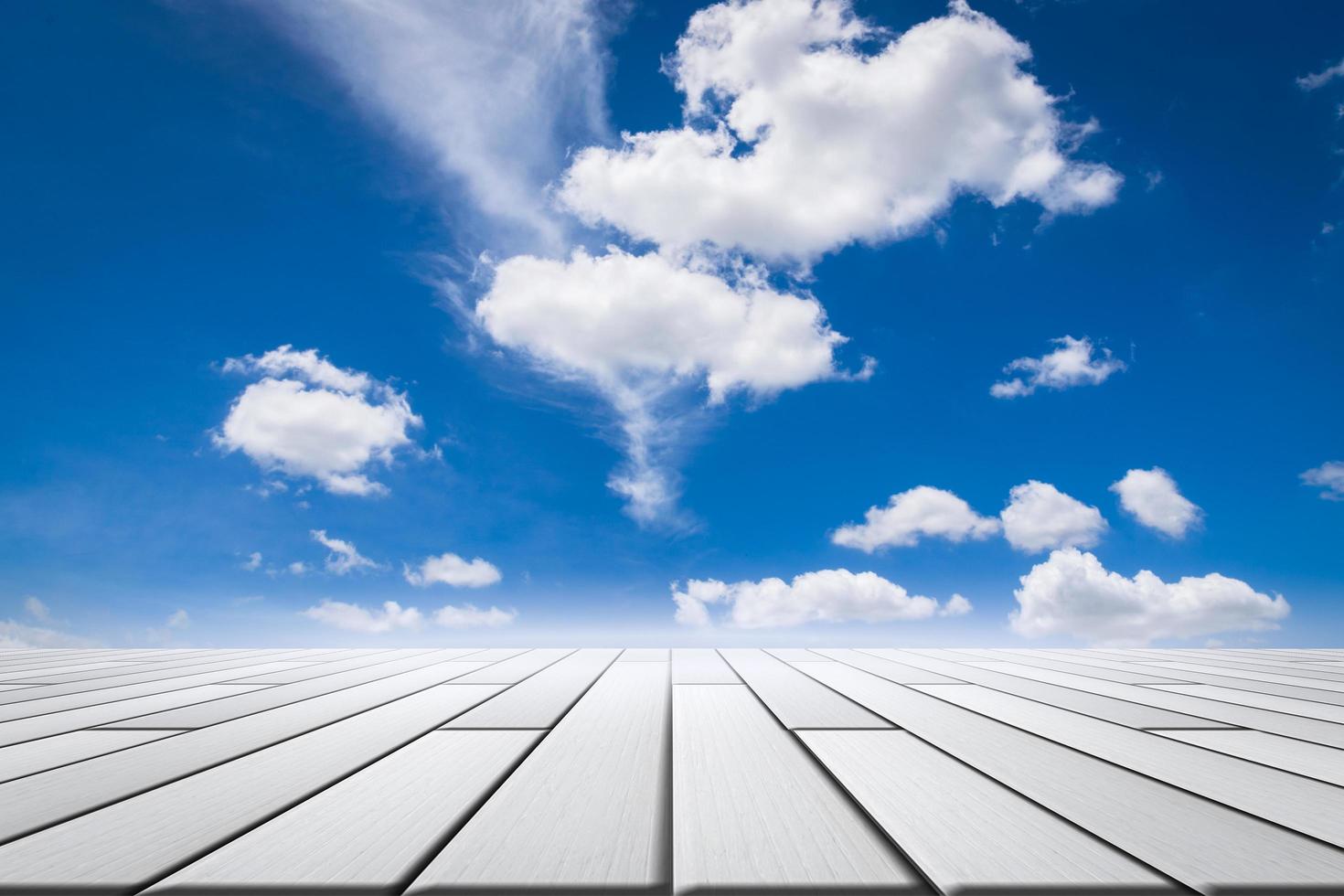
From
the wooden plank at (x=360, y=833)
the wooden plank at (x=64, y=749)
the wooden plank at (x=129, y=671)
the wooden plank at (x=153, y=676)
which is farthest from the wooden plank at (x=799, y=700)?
the wooden plank at (x=129, y=671)

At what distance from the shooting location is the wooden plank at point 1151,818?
1.26 m

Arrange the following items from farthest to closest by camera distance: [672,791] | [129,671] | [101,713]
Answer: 1. [129,671]
2. [101,713]
3. [672,791]

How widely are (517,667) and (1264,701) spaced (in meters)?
4.89

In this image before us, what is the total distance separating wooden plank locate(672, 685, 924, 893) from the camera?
3.92 ft

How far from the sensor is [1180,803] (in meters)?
1.67

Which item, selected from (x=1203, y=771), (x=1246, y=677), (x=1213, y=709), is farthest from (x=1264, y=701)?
(x=1203, y=771)

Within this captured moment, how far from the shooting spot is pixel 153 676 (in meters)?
4.83

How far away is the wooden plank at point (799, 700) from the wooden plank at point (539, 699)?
1044 millimetres

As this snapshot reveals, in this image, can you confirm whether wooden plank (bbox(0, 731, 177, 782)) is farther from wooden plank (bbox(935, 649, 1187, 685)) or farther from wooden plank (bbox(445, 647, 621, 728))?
wooden plank (bbox(935, 649, 1187, 685))

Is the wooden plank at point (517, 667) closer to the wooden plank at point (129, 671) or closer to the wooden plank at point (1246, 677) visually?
the wooden plank at point (129, 671)

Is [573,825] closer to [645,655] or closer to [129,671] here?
[645,655]

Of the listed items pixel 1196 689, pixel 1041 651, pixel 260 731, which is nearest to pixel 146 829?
pixel 260 731

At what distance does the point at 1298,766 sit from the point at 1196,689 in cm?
239

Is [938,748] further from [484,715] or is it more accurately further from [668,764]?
[484,715]
